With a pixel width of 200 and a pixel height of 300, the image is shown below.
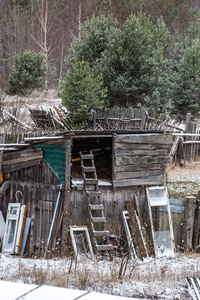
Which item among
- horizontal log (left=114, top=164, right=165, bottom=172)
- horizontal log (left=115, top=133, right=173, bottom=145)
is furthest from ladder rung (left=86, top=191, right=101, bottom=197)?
horizontal log (left=115, top=133, right=173, bottom=145)

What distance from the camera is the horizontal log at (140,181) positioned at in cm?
947

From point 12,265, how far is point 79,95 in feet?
45.3

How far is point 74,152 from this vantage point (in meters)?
13.3

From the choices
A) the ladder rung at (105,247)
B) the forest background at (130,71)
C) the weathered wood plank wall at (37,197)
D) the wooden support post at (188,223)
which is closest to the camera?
the ladder rung at (105,247)

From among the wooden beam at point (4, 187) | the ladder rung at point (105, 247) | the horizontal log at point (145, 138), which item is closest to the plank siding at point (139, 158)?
the horizontal log at point (145, 138)

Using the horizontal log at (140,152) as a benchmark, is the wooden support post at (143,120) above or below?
above

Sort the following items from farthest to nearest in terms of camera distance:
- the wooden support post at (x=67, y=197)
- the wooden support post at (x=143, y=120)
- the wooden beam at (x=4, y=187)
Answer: the wooden support post at (x=143, y=120) → the wooden beam at (x=4, y=187) → the wooden support post at (x=67, y=197)

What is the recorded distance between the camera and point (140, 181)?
9703 millimetres

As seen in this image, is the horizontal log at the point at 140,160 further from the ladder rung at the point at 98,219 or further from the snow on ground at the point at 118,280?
the snow on ground at the point at 118,280

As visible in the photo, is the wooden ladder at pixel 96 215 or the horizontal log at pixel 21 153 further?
the horizontal log at pixel 21 153

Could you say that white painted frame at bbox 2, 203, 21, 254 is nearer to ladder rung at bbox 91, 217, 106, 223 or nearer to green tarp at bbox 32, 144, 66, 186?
green tarp at bbox 32, 144, 66, 186

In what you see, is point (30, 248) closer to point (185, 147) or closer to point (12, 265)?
point (12, 265)

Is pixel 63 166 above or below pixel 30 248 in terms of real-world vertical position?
above

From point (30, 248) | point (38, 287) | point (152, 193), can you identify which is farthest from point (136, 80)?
point (38, 287)
